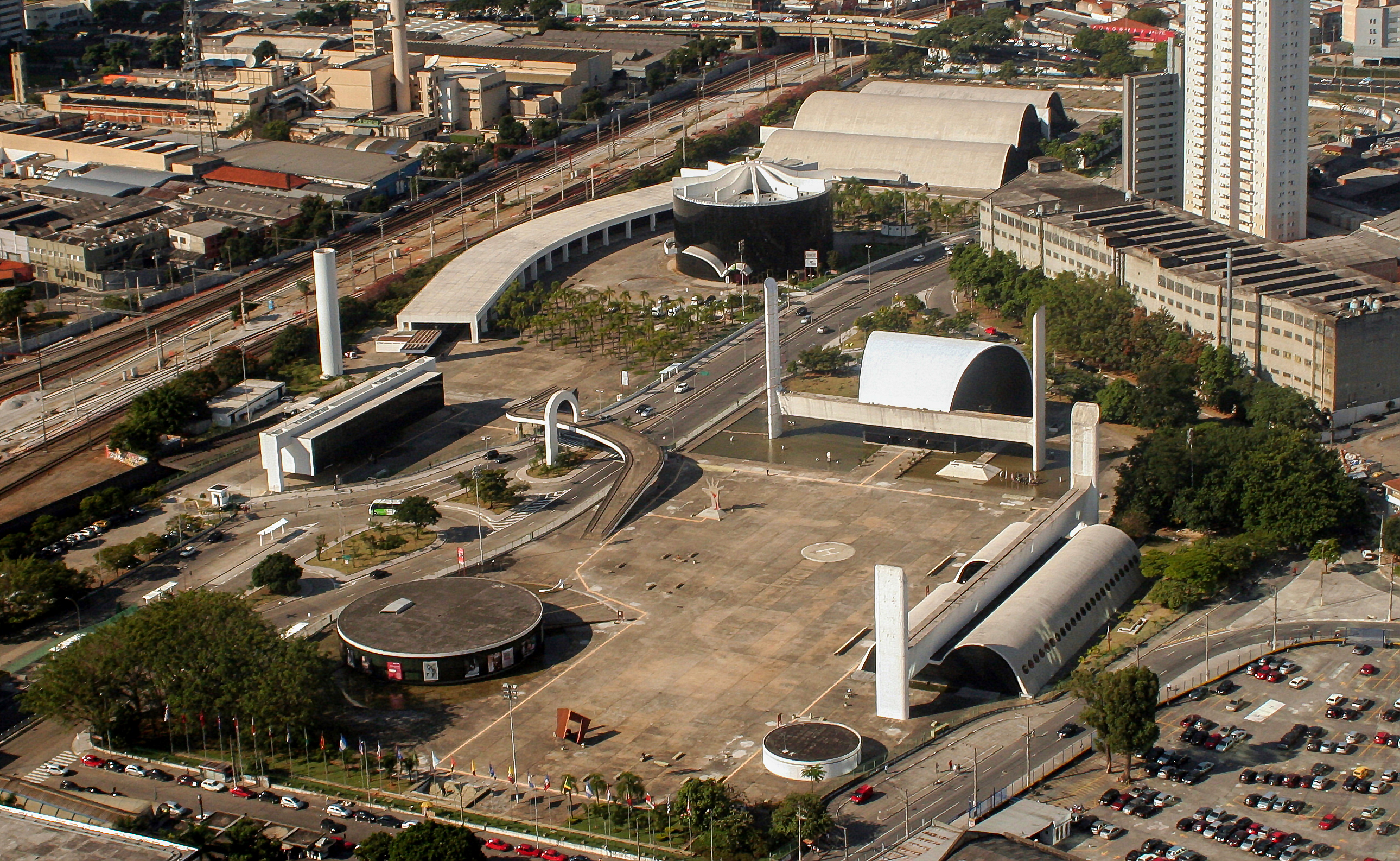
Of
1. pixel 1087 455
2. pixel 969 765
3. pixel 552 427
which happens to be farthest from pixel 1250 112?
pixel 969 765

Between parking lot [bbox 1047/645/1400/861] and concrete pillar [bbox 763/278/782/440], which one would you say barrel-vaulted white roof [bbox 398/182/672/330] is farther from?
parking lot [bbox 1047/645/1400/861]

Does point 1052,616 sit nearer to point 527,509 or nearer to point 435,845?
point 435,845

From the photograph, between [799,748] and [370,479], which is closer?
[799,748]

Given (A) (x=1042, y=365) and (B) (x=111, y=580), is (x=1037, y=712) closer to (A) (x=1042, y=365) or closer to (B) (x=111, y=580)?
(A) (x=1042, y=365)

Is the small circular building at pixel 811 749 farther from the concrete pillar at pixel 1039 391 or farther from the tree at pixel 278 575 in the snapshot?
the concrete pillar at pixel 1039 391

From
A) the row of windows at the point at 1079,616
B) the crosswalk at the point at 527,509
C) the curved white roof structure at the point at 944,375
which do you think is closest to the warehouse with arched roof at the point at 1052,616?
the row of windows at the point at 1079,616

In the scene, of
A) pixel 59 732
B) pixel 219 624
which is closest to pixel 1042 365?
pixel 219 624
